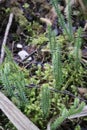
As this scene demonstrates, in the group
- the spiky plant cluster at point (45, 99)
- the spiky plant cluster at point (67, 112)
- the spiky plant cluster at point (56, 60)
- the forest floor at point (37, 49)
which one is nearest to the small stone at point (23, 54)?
the forest floor at point (37, 49)

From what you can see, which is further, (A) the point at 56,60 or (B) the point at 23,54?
(B) the point at 23,54

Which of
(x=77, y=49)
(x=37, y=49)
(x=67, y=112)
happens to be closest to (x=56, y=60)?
(x=77, y=49)

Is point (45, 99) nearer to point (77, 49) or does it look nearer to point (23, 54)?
point (77, 49)

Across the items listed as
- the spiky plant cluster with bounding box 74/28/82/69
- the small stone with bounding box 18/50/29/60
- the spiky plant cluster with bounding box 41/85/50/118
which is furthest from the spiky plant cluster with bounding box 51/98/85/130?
the small stone with bounding box 18/50/29/60

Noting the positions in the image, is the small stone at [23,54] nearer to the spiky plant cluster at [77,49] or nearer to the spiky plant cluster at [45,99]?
the spiky plant cluster at [77,49]

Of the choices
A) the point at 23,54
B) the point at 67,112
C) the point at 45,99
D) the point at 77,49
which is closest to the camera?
the point at 67,112

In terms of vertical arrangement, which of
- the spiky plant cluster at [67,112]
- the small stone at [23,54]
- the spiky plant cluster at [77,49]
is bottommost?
the spiky plant cluster at [67,112]

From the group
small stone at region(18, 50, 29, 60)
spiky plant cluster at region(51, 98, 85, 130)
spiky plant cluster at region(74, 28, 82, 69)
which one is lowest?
spiky plant cluster at region(51, 98, 85, 130)

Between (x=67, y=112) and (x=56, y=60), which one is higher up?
(x=56, y=60)

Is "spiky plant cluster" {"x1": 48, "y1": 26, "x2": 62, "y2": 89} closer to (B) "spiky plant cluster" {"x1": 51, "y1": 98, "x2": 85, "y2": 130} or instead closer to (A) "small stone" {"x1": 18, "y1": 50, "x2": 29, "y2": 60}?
(B) "spiky plant cluster" {"x1": 51, "y1": 98, "x2": 85, "y2": 130}

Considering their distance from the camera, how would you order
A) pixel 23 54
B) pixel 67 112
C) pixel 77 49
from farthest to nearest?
pixel 23 54 < pixel 77 49 < pixel 67 112

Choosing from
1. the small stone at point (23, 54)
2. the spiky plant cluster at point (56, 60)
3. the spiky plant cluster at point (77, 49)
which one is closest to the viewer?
the spiky plant cluster at point (56, 60)
